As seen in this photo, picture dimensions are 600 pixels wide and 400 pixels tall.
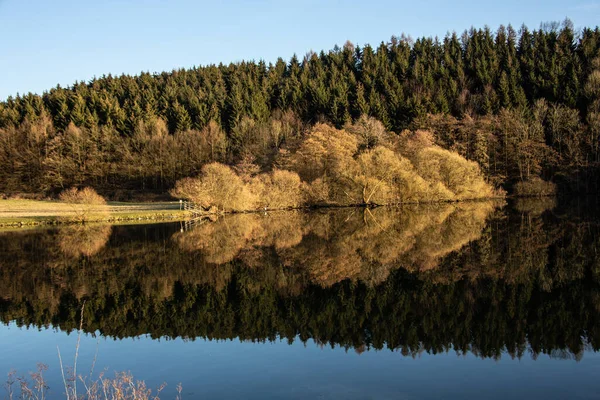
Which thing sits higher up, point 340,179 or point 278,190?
point 340,179

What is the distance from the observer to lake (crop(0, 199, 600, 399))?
1021 cm

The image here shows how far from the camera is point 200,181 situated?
52.8 m

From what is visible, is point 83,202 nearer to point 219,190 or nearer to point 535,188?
point 219,190

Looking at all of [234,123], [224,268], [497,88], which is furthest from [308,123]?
[224,268]

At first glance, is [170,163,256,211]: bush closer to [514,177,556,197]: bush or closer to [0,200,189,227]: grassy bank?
[0,200,189,227]: grassy bank

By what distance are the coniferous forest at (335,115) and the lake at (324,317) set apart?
41.6 metres

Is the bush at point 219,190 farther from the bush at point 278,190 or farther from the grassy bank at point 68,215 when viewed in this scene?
the grassy bank at point 68,215

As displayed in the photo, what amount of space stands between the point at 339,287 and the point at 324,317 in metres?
3.32

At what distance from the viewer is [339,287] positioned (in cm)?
1734

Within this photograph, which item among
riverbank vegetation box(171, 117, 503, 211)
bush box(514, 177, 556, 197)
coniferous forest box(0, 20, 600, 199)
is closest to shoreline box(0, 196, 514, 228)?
riverbank vegetation box(171, 117, 503, 211)

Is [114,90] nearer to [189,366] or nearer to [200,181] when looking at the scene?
[200,181]

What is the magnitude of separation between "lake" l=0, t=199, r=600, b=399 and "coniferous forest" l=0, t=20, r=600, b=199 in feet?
136

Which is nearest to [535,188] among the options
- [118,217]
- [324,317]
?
[118,217]

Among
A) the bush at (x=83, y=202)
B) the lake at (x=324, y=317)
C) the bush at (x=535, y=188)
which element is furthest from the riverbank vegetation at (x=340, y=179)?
the lake at (x=324, y=317)
